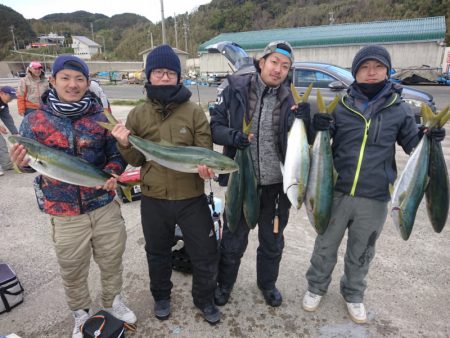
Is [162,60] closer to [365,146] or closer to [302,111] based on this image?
[302,111]

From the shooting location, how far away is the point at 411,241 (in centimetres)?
371

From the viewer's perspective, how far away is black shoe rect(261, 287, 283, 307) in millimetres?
2773

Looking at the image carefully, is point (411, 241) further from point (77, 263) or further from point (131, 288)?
point (77, 263)

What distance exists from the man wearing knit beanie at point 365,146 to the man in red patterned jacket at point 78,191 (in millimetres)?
1697

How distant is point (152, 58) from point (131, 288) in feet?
7.25

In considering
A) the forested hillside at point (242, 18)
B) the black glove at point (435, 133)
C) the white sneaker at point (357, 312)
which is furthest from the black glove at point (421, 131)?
the forested hillside at point (242, 18)

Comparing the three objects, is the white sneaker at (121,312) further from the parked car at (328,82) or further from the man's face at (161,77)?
the parked car at (328,82)

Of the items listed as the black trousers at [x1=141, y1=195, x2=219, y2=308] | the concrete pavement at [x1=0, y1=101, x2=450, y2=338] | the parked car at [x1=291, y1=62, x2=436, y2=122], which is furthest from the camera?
the parked car at [x1=291, y1=62, x2=436, y2=122]

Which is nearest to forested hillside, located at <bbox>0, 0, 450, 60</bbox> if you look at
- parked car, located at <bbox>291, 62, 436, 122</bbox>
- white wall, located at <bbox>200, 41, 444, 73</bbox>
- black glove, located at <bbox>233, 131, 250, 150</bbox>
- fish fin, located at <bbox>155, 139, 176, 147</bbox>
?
white wall, located at <bbox>200, 41, 444, 73</bbox>

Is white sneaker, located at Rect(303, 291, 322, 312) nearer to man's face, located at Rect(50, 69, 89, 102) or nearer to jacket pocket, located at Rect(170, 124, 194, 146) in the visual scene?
jacket pocket, located at Rect(170, 124, 194, 146)

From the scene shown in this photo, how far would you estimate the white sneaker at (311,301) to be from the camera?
2.72 m

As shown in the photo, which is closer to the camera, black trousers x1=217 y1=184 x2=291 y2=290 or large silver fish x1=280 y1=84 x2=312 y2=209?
large silver fish x1=280 y1=84 x2=312 y2=209

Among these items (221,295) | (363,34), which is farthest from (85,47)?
(221,295)

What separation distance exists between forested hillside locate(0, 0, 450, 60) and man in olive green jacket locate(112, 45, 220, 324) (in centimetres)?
4366
